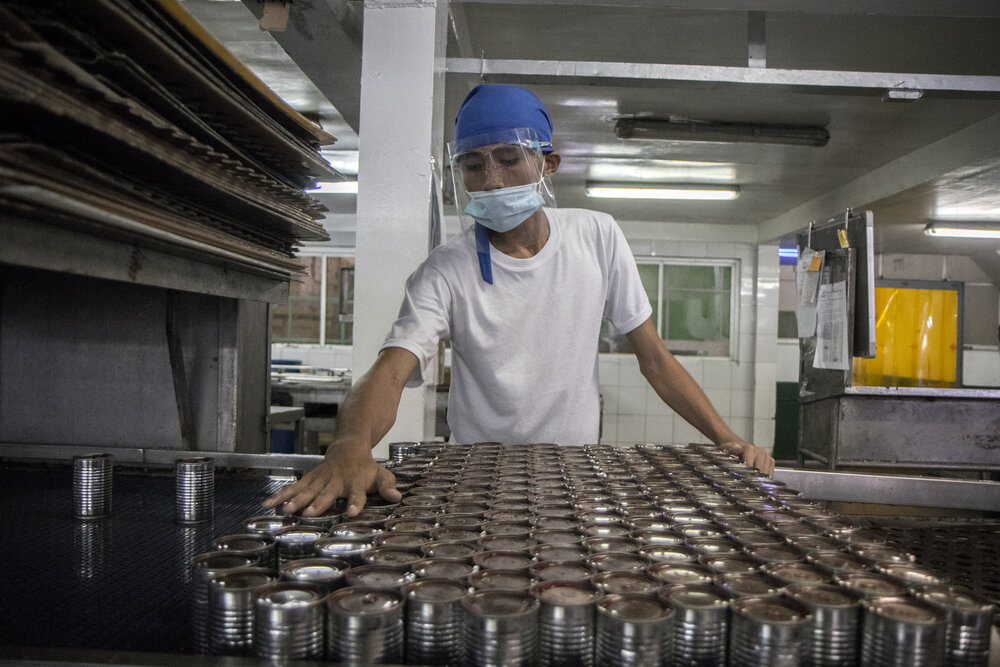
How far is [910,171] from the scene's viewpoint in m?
6.27

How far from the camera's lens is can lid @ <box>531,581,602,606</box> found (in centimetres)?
75

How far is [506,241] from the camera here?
2045 millimetres

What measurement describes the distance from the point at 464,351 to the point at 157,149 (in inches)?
41.9

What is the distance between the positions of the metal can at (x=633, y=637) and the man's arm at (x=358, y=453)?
52cm

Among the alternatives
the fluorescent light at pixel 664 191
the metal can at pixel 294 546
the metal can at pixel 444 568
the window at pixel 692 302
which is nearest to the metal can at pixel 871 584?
the metal can at pixel 444 568

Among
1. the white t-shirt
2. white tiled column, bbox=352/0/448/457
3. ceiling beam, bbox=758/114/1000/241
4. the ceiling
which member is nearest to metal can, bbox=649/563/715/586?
the white t-shirt

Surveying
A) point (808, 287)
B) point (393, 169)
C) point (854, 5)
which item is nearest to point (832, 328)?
point (808, 287)

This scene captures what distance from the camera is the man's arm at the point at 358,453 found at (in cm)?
115

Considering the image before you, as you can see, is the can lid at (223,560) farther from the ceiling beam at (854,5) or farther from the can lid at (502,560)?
the ceiling beam at (854,5)

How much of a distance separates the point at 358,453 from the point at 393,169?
5.34ft

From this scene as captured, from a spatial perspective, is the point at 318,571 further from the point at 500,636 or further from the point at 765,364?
the point at 765,364

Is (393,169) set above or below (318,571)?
above

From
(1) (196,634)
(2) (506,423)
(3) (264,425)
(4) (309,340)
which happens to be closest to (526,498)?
(1) (196,634)

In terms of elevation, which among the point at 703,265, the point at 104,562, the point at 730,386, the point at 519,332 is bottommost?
the point at 730,386
